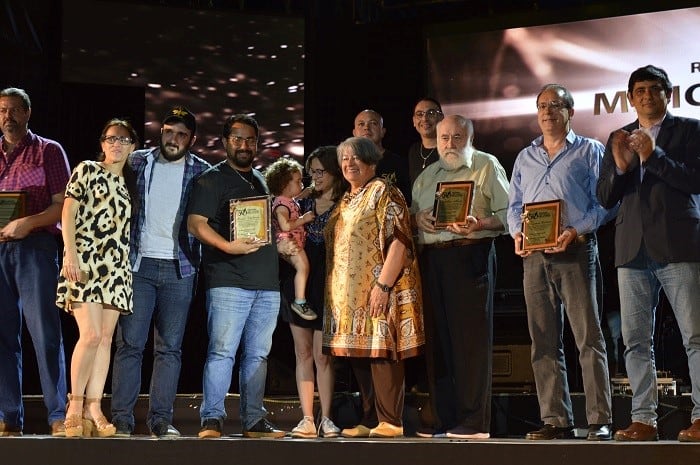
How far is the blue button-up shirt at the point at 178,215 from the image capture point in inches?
206

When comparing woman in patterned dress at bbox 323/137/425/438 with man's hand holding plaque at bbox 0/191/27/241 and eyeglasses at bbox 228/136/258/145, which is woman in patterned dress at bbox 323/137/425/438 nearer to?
eyeglasses at bbox 228/136/258/145

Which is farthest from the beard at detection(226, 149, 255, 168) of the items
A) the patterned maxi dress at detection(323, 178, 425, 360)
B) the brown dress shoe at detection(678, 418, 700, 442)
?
the brown dress shoe at detection(678, 418, 700, 442)

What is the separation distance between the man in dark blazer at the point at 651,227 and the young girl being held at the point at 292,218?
1.53 m

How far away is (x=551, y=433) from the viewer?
4750 mm

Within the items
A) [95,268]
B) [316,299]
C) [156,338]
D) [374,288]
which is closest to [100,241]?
[95,268]

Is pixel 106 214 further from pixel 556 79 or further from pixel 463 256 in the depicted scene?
pixel 556 79

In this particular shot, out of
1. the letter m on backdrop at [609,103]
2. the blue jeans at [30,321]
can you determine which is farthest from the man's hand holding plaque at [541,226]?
the letter m on backdrop at [609,103]

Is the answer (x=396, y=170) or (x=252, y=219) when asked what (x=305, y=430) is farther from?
(x=396, y=170)

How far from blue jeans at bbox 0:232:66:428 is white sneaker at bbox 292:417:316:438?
1184 mm

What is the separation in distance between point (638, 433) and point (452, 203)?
1.42 m

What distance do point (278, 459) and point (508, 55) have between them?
451 cm

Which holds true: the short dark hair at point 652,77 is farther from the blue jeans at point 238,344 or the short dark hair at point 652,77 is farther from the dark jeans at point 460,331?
the blue jeans at point 238,344

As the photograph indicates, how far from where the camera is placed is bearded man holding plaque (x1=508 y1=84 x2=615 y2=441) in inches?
188

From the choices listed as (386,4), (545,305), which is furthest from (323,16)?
(545,305)
